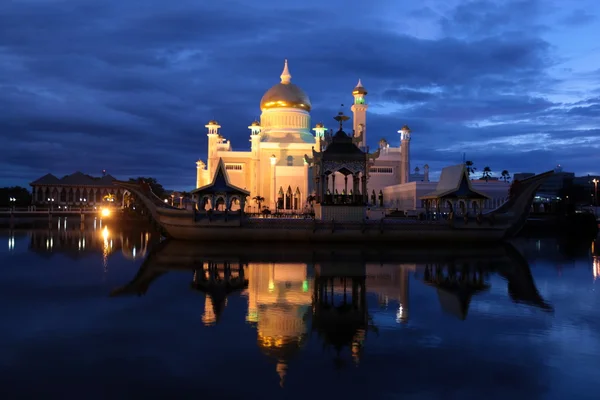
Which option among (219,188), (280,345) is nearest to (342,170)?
(219,188)

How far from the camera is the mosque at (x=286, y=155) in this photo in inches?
1813

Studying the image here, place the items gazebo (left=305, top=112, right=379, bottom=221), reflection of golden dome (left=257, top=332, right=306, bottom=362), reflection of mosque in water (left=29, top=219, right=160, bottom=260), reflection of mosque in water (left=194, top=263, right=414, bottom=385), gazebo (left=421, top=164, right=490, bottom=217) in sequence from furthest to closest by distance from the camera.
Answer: gazebo (left=421, top=164, right=490, bottom=217) < gazebo (left=305, top=112, right=379, bottom=221) < reflection of mosque in water (left=29, top=219, right=160, bottom=260) < reflection of mosque in water (left=194, top=263, right=414, bottom=385) < reflection of golden dome (left=257, top=332, right=306, bottom=362)

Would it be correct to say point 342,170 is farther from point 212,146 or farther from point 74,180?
point 74,180

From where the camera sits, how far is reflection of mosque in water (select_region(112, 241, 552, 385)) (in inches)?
359

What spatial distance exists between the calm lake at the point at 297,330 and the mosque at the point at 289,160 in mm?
27472

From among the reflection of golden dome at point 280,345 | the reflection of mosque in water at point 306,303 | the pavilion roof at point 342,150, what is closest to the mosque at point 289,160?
the pavilion roof at point 342,150

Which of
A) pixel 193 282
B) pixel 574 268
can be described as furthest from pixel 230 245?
pixel 574 268

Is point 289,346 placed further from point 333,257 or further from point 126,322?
point 333,257

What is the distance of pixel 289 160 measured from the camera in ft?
159

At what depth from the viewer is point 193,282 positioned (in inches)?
562

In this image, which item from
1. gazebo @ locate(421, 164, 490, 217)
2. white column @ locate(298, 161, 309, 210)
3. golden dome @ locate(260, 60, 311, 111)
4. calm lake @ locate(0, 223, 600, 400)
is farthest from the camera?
golden dome @ locate(260, 60, 311, 111)

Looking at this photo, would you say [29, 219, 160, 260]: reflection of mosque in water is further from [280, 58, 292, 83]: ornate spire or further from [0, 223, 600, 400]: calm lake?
[280, 58, 292, 83]: ornate spire

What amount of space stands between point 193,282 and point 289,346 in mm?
6653

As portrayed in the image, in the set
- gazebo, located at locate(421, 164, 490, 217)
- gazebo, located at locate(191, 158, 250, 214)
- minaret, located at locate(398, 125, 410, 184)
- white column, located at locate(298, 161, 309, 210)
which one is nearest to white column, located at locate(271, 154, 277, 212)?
white column, located at locate(298, 161, 309, 210)
